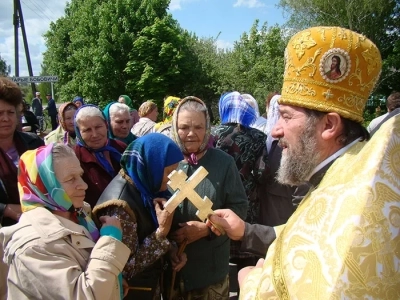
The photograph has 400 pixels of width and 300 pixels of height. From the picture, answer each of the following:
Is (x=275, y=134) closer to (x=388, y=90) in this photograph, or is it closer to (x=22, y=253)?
(x=22, y=253)

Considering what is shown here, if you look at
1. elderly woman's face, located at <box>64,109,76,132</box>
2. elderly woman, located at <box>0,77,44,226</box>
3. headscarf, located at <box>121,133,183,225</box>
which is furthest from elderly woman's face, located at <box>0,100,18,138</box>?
elderly woman's face, located at <box>64,109,76,132</box>

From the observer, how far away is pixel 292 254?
131 cm

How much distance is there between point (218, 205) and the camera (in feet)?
9.84

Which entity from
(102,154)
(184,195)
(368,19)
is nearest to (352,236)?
(184,195)

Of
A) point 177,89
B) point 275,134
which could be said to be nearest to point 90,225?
point 275,134

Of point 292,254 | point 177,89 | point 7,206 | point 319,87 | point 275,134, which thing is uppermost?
point 177,89

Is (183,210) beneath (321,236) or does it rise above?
beneath

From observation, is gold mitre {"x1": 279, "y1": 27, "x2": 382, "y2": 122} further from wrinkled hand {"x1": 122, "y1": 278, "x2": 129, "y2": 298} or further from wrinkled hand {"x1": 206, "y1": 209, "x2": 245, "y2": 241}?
wrinkled hand {"x1": 122, "y1": 278, "x2": 129, "y2": 298}

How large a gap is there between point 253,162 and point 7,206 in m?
2.12

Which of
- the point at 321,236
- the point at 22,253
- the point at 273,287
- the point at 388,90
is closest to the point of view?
the point at 321,236

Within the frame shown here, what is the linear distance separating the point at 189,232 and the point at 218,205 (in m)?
0.39

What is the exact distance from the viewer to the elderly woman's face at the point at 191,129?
10.3 feet

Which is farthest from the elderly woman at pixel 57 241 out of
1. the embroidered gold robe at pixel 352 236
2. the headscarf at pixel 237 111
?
the headscarf at pixel 237 111

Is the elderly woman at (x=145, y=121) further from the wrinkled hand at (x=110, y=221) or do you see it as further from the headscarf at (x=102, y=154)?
the wrinkled hand at (x=110, y=221)
